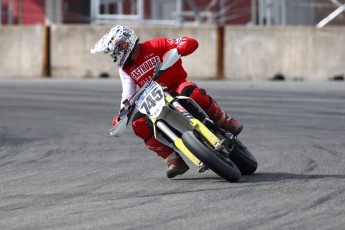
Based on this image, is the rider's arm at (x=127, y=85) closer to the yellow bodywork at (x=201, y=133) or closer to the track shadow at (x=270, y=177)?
the yellow bodywork at (x=201, y=133)

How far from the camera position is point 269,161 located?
966 centimetres

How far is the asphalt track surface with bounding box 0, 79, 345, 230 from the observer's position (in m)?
6.31

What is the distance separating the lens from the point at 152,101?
8008 millimetres

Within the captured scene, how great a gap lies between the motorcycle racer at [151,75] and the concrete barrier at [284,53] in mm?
12883

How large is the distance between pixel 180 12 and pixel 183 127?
695 inches

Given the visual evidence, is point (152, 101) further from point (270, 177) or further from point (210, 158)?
point (270, 177)

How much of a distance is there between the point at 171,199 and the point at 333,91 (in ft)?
37.9

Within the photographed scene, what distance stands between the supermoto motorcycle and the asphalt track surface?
0.19m

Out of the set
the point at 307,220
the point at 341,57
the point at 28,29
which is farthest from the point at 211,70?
the point at 307,220

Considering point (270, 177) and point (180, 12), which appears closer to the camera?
point (270, 177)

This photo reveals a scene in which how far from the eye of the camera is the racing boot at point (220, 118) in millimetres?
8359

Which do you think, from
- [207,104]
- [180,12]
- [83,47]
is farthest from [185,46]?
[180,12]

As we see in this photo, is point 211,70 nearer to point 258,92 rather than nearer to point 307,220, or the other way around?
point 258,92

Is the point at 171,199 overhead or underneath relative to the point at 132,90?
underneath
